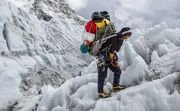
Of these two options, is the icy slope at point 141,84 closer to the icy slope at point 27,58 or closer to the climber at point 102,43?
the climber at point 102,43

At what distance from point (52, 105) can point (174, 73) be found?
3903 millimetres

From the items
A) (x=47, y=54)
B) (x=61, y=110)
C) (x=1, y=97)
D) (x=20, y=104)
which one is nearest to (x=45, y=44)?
(x=47, y=54)

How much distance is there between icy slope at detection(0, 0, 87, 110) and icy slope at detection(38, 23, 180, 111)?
44.0 feet

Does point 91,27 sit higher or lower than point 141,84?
higher

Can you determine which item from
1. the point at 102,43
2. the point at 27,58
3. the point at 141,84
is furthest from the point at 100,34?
the point at 27,58

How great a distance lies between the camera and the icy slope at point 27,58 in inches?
1168

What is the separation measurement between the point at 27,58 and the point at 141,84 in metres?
32.0

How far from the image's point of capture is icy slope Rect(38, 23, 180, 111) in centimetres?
840

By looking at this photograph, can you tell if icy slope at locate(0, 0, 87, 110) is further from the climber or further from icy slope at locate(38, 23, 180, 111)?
the climber

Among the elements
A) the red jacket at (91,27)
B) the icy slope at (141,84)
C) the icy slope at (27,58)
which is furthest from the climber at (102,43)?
the icy slope at (27,58)

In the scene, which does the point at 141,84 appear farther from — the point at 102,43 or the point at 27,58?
the point at 27,58

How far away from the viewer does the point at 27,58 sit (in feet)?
132

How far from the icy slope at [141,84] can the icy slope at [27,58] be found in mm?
→ 13399

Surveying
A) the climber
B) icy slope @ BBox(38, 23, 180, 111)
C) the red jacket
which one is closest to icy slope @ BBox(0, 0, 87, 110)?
icy slope @ BBox(38, 23, 180, 111)
